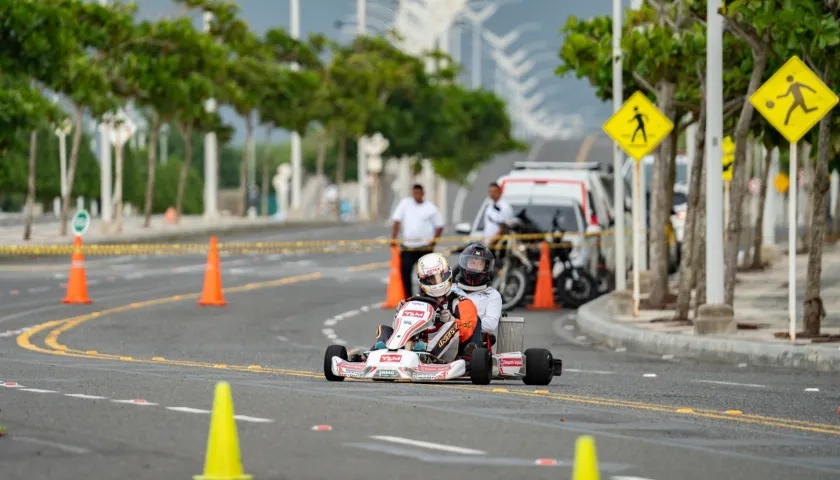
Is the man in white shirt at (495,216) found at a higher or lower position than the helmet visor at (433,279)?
higher

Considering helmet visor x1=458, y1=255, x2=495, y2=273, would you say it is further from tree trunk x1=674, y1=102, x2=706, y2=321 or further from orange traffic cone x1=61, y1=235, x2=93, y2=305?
orange traffic cone x1=61, y1=235, x2=93, y2=305

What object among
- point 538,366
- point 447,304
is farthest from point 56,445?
point 538,366

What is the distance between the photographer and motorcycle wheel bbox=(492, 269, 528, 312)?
3189cm

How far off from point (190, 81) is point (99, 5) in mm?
6878

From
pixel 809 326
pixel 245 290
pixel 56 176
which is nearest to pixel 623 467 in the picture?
pixel 809 326

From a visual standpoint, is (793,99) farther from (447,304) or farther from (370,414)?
(370,414)

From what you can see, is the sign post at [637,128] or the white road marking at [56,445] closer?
the white road marking at [56,445]

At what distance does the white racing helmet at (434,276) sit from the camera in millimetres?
16562

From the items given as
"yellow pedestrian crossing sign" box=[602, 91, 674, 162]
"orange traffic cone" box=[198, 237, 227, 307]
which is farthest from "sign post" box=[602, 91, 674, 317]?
"orange traffic cone" box=[198, 237, 227, 307]

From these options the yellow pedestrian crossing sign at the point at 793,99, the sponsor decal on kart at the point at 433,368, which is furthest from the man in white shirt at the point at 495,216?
the sponsor decal on kart at the point at 433,368

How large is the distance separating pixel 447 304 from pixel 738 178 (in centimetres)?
989

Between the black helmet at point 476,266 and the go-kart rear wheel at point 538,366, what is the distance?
2.61 feet

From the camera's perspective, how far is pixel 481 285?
56.9ft

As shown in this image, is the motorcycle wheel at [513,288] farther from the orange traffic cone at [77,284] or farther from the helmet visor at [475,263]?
the helmet visor at [475,263]
